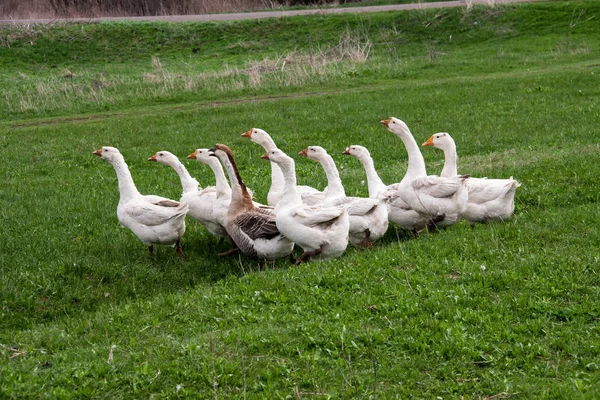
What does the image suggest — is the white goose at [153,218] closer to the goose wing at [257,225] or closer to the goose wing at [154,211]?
the goose wing at [154,211]

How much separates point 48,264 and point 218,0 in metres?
40.1

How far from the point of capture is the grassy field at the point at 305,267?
6.16 meters

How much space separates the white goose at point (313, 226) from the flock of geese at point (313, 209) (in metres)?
0.01

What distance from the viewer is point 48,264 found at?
31.9ft

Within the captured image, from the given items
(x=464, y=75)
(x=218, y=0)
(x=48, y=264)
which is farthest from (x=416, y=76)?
(x=218, y=0)

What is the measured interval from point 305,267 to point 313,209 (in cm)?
86

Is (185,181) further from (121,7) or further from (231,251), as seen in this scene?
(121,7)

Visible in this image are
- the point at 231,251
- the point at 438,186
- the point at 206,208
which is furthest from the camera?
the point at 206,208

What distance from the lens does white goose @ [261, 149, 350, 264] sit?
9180 mm

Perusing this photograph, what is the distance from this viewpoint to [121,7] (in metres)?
46.0

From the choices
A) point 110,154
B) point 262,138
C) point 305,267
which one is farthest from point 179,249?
point 305,267

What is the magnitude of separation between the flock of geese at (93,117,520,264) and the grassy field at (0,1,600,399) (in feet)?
1.21

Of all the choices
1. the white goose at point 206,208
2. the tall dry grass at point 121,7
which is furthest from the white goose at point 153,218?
the tall dry grass at point 121,7

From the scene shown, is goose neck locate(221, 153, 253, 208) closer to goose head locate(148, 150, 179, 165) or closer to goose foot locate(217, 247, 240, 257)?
goose foot locate(217, 247, 240, 257)
